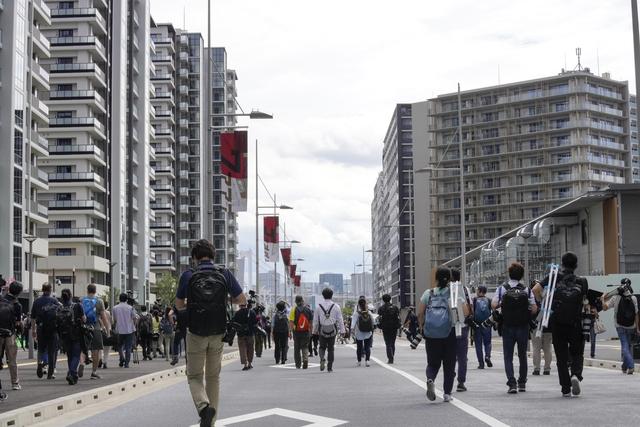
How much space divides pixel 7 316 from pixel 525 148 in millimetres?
Result: 111731

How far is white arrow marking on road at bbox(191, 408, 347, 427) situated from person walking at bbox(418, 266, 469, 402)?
1.86 m

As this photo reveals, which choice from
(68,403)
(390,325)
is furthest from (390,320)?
(68,403)

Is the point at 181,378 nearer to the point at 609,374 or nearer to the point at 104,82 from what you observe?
the point at 609,374

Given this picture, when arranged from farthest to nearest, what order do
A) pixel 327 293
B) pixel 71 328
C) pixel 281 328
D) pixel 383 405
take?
pixel 281 328 < pixel 327 293 < pixel 71 328 < pixel 383 405

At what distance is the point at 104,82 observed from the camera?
89.1m

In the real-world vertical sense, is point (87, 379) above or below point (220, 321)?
below

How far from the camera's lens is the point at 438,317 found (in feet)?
39.4

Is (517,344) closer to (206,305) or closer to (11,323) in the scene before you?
(206,305)

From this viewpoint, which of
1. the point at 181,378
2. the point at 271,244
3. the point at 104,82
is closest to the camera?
the point at 181,378

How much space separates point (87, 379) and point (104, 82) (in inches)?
2899

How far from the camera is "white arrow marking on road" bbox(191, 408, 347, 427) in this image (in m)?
10.0

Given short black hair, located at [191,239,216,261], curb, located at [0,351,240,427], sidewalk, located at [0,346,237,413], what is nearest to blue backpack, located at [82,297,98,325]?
sidewalk, located at [0,346,237,413]

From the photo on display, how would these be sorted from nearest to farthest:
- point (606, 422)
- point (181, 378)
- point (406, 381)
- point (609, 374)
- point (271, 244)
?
point (606, 422) < point (406, 381) < point (609, 374) < point (181, 378) < point (271, 244)

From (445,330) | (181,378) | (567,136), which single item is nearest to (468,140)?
(567,136)
